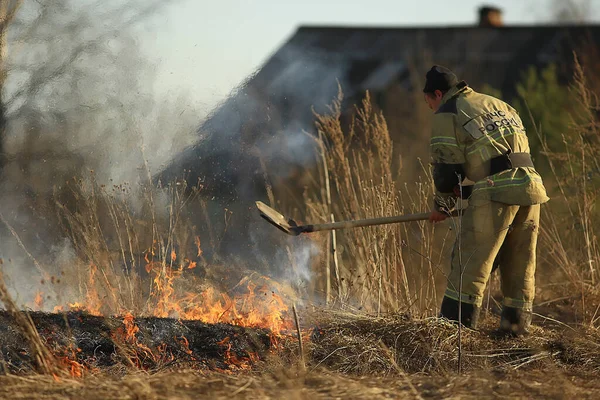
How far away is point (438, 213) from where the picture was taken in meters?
5.80

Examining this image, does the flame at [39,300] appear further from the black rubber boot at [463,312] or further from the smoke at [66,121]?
the black rubber boot at [463,312]

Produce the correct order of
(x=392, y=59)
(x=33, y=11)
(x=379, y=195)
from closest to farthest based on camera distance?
1. (x=379, y=195)
2. (x=33, y=11)
3. (x=392, y=59)

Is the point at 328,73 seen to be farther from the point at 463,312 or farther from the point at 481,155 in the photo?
the point at 463,312

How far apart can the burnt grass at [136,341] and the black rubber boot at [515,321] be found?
5.94ft

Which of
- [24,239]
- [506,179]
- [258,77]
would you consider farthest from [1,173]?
[506,179]

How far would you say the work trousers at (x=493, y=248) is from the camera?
568 centimetres

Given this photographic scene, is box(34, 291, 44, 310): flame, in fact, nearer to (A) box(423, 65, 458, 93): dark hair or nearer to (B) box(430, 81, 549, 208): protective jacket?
(B) box(430, 81, 549, 208): protective jacket

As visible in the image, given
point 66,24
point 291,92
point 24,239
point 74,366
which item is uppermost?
point 66,24

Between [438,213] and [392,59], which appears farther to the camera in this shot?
[392,59]

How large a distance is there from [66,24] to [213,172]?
2003 millimetres

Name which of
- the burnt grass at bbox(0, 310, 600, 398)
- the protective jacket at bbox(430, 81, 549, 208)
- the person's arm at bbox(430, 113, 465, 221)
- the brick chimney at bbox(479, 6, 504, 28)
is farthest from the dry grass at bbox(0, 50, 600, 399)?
the brick chimney at bbox(479, 6, 504, 28)

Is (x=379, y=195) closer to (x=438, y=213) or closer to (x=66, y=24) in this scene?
(x=438, y=213)

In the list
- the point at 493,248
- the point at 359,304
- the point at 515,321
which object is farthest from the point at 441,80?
the point at 359,304

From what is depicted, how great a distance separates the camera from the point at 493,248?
5.71 metres
